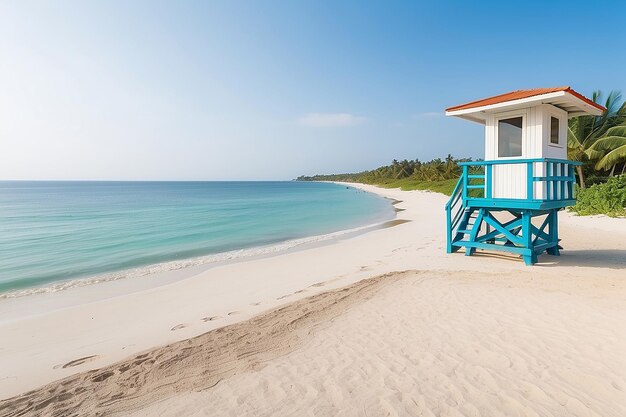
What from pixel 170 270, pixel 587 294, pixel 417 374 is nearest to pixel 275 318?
pixel 417 374

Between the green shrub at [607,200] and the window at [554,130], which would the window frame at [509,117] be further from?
the green shrub at [607,200]

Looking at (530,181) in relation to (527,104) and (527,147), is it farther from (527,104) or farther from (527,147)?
(527,104)

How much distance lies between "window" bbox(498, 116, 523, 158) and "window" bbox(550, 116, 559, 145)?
0.94 meters

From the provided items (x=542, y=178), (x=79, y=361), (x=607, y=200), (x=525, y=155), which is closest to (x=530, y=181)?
(x=542, y=178)

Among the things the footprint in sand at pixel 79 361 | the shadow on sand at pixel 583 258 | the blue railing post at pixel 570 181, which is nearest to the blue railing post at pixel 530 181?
the shadow on sand at pixel 583 258

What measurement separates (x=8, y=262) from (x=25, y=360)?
38.4 feet

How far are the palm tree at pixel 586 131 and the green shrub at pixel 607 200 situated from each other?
5.54 metres

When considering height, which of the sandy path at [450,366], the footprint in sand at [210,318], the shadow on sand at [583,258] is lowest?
the shadow on sand at [583,258]

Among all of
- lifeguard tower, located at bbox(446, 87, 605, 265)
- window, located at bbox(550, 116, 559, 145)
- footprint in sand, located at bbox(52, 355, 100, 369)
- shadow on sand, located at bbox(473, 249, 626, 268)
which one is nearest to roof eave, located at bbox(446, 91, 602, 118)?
lifeguard tower, located at bbox(446, 87, 605, 265)

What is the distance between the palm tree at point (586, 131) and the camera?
26.1m

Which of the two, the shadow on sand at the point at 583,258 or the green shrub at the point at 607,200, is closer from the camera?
the shadow on sand at the point at 583,258

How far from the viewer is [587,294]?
275 inches

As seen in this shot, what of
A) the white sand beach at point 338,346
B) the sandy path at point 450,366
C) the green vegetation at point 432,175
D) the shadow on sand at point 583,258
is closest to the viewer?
the sandy path at point 450,366

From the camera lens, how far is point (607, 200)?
750 inches
